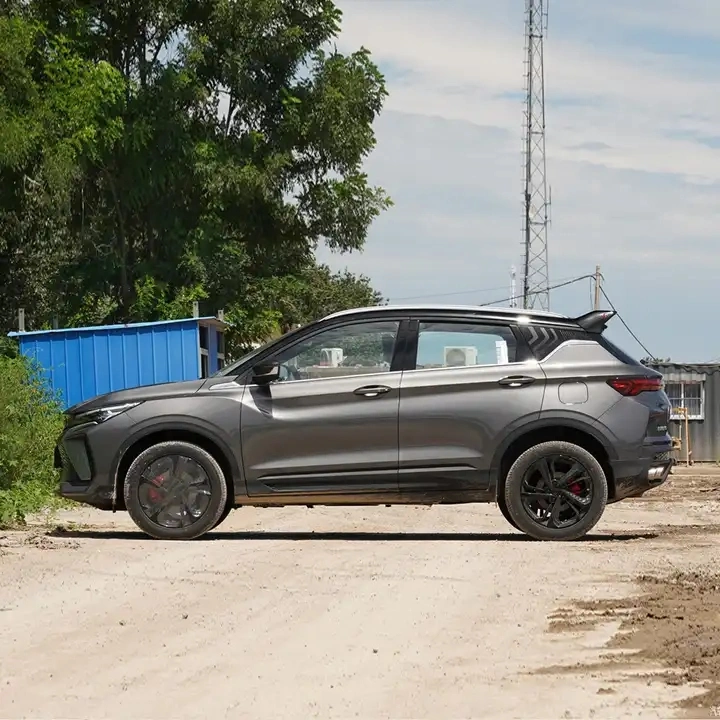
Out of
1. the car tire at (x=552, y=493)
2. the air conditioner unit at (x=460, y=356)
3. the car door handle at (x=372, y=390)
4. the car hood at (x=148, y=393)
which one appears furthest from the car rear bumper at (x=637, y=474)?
the car hood at (x=148, y=393)

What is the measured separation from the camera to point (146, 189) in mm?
42188

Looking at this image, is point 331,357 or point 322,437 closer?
point 322,437

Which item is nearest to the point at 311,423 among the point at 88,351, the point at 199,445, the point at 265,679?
the point at 199,445

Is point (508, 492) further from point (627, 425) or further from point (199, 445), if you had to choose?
point (199, 445)

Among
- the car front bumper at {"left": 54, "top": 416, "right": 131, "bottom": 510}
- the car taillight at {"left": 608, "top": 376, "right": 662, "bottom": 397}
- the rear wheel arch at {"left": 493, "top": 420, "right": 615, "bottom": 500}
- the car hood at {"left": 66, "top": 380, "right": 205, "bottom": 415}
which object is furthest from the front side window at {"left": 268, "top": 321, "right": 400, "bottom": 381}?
the car taillight at {"left": 608, "top": 376, "right": 662, "bottom": 397}

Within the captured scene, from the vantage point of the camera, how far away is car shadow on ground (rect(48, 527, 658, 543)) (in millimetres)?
12914

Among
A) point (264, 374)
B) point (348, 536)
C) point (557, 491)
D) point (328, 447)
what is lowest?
point (348, 536)

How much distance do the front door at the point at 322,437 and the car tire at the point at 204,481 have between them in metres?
0.25

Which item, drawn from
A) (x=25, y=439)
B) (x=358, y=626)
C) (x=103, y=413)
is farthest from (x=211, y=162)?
(x=358, y=626)

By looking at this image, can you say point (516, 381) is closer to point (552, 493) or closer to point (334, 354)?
point (552, 493)

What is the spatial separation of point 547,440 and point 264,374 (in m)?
2.30

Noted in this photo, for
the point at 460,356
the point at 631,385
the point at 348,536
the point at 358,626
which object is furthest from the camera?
the point at 348,536

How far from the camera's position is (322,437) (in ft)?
41.9

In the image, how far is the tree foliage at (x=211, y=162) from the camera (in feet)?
137
